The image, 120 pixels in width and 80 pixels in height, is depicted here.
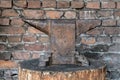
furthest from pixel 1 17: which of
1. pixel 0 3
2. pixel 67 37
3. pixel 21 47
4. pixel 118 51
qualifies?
pixel 118 51

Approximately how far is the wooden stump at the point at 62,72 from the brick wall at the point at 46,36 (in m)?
0.82

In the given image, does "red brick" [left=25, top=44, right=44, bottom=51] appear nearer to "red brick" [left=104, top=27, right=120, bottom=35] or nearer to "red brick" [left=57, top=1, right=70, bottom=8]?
"red brick" [left=57, top=1, right=70, bottom=8]

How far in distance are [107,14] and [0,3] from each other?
3.35ft

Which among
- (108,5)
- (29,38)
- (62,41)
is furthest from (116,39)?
(62,41)

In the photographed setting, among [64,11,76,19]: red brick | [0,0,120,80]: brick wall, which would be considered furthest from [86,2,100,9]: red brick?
[64,11,76,19]: red brick

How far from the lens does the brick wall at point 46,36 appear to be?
273 centimetres

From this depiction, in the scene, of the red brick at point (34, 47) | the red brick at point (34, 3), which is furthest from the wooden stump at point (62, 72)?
the red brick at point (34, 3)

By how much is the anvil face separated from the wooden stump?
7 centimetres

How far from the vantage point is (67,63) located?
1.98 m

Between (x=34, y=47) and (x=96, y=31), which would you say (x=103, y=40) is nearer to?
(x=96, y=31)

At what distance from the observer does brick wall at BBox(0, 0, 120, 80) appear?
2.73 metres

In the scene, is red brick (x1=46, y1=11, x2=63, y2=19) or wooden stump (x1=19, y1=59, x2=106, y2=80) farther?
red brick (x1=46, y1=11, x2=63, y2=19)

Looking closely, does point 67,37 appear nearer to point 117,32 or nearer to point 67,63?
point 67,63

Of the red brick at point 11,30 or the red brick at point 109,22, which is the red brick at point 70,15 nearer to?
the red brick at point 109,22
